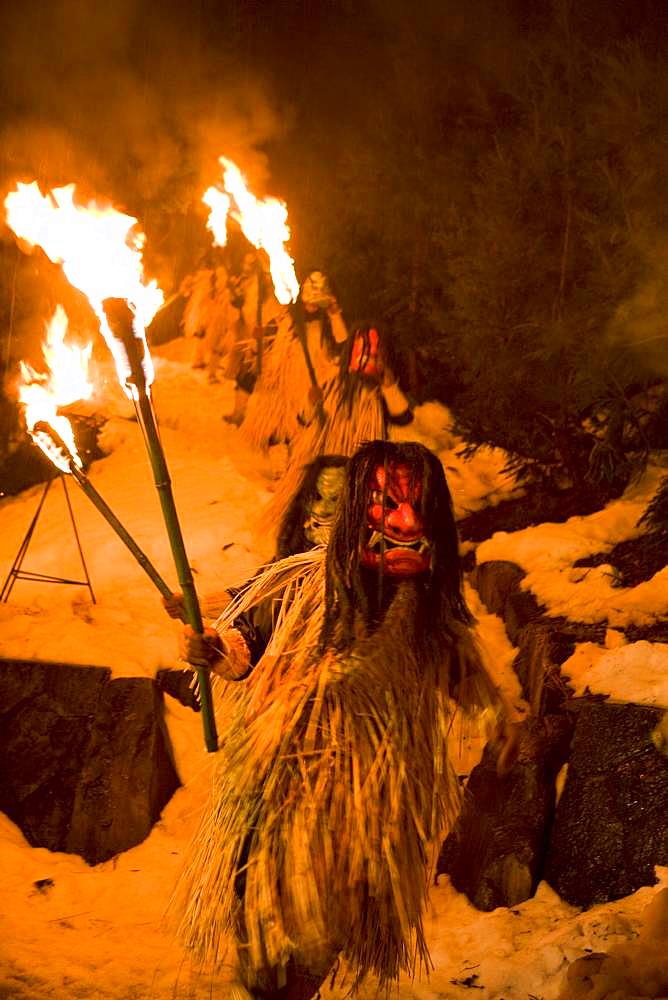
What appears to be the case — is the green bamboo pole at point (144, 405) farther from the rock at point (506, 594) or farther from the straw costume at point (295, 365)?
the straw costume at point (295, 365)

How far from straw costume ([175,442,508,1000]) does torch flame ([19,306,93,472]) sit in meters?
0.76

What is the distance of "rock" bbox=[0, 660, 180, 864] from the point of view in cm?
430

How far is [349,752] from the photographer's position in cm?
215

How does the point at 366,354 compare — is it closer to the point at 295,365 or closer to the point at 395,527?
the point at 295,365

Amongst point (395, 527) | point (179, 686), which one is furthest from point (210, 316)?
point (395, 527)

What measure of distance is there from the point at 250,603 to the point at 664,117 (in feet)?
13.1

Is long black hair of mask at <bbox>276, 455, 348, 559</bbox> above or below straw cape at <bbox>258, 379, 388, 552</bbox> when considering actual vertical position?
below

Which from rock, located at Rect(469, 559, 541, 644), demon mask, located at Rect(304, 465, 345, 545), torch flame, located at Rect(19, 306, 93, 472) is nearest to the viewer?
torch flame, located at Rect(19, 306, 93, 472)

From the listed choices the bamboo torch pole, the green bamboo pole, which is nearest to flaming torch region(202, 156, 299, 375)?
the bamboo torch pole

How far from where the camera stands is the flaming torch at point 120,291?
6.42ft

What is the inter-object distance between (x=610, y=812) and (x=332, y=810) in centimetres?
127

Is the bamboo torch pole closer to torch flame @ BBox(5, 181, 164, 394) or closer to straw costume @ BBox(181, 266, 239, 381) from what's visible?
torch flame @ BBox(5, 181, 164, 394)

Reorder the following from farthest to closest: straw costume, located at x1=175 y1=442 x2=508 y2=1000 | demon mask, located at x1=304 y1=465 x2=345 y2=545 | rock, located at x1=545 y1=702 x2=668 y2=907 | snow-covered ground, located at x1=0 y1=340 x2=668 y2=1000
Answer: demon mask, located at x1=304 y1=465 x2=345 y2=545, rock, located at x1=545 y1=702 x2=668 y2=907, snow-covered ground, located at x1=0 y1=340 x2=668 y2=1000, straw costume, located at x1=175 y1=442 x2=508 y2=1000

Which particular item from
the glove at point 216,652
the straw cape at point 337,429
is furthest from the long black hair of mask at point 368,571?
the straw cape at point 337,429
